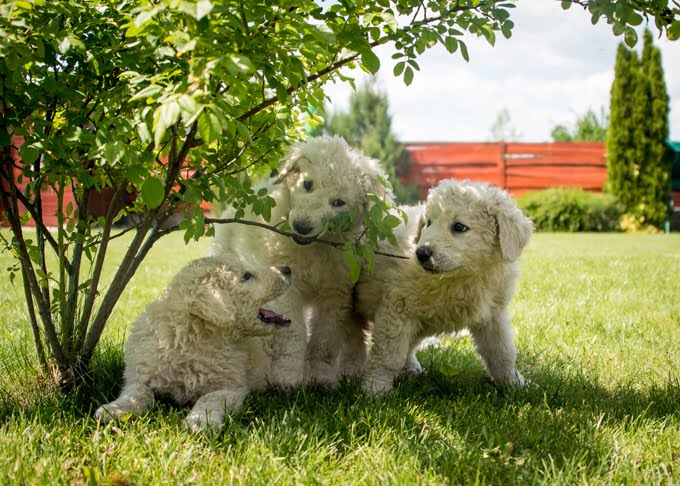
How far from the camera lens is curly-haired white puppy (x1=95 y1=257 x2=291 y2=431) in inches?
112

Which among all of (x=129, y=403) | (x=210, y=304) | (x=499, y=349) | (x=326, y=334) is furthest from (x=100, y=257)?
(x=499, y=349)

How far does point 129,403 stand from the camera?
2.69 m

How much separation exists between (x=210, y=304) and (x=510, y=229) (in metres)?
1.58

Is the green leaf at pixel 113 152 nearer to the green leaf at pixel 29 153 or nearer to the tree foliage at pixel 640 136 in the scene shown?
the green leaf at pixel 29 153

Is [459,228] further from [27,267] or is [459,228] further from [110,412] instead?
[27,267]

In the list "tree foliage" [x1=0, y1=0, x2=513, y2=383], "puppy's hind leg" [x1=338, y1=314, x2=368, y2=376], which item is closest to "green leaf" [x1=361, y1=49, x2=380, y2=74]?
"tree foliage" [x1=0, y1=0, x2=513, y2=383]

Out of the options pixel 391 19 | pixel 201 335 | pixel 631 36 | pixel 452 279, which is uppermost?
pixel 391 19

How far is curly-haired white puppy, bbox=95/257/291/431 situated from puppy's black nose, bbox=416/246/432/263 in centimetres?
74

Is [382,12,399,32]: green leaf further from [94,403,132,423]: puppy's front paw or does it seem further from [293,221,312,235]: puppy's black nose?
[94,403,132,423]: puppy's front paw

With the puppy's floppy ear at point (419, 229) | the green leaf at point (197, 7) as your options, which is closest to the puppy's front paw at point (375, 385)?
the puppy's floppy ear at point (419, 229)

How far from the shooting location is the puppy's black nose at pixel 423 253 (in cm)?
316

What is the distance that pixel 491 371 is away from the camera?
3594 mm

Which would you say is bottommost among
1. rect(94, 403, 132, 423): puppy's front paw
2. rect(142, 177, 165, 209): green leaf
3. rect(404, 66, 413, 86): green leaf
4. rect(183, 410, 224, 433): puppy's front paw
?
rect(183, 410, 224, 433): puppy's front paw

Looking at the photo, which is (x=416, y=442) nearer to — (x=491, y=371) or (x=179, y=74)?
(x=491, y=371)
